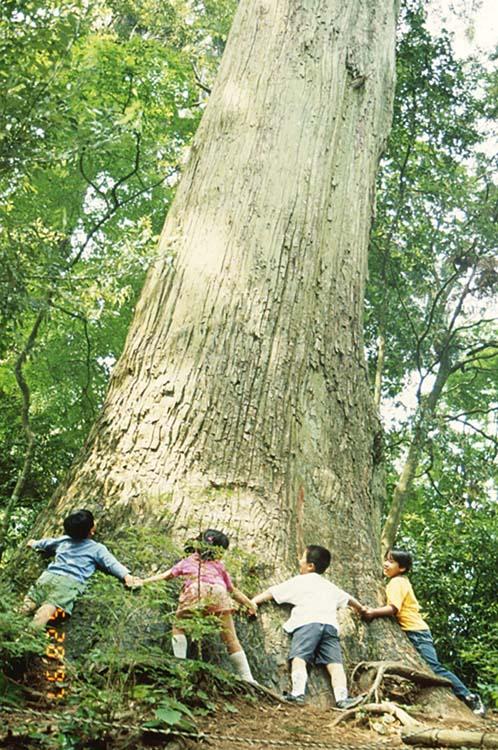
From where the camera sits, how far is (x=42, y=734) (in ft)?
8.38

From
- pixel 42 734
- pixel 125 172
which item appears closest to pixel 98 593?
pixel 42 734

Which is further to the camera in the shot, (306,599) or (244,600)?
(306,599)

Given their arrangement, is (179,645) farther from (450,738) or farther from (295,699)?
(450,738)

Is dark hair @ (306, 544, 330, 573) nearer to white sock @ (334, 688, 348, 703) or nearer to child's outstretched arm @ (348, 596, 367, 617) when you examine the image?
child's outstretched arm @ (348, 596, 367, 617)

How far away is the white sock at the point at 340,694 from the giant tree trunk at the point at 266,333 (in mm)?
383

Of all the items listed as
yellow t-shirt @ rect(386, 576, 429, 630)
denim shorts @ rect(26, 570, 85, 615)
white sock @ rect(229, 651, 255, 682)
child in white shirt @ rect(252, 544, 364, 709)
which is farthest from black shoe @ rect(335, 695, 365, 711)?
denim shorts @ rect(26, 570, 85, 615)

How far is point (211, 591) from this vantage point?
12.2ft

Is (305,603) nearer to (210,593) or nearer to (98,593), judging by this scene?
(210,593)

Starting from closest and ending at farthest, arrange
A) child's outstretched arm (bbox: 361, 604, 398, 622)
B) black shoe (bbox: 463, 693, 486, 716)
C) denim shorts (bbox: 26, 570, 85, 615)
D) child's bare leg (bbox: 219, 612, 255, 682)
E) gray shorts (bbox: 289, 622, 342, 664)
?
1. denim shorts (bbox: 26, 570, 85, 615)
2. child's bare leg (bbox: 219, 612, 255, 682)
3. gray shorts (bbox: 289, 622, 342, 664)
4. child's outstretched arm (bbox: 361, 604, 398, 622)
5. black shoe (bbox: 463, 693, 486, 716)

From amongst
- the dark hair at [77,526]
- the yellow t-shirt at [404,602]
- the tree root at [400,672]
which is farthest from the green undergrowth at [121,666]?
the yellow t-shirt at [404,602]

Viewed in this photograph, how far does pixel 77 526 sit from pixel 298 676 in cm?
146

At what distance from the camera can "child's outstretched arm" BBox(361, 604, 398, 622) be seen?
15.3 feet

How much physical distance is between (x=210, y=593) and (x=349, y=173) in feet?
14.5

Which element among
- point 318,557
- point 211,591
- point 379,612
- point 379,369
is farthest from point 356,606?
point 379,369
